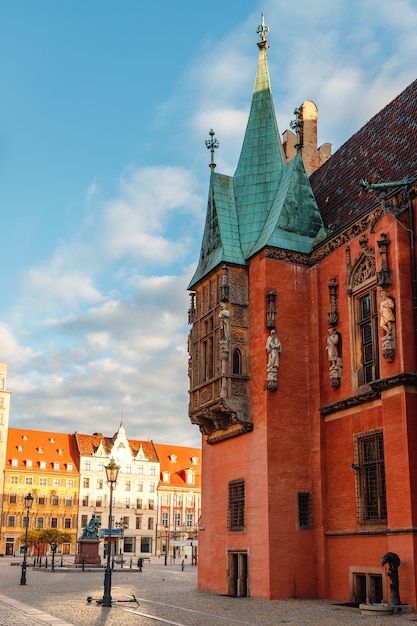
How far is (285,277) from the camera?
2412 cm

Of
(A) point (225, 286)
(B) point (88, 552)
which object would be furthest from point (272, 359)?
(B) point (88, 552)

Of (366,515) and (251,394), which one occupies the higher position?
(251,394)

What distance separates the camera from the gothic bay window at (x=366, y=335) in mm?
20641

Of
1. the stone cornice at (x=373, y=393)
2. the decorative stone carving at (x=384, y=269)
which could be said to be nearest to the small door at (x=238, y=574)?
the stone cornice at (x=373, y=393)

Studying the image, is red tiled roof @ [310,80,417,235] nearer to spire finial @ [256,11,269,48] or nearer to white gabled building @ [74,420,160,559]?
spire finial @ [256,11,269,48]

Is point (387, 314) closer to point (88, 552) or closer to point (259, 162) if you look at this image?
point (259, 162)

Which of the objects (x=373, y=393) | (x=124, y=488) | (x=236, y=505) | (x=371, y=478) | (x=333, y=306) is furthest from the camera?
(x=124, y=488)

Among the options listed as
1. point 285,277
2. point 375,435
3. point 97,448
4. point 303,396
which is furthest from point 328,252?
point 97,448

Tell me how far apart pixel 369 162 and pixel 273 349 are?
7509 mm

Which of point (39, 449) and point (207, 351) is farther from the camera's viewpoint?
point (39, 449)

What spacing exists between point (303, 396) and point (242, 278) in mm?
4651

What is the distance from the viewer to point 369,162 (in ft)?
81.7

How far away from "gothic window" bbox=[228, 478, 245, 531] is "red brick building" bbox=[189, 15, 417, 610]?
0.23 ft

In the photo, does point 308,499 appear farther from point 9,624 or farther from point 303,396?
point 9,624
